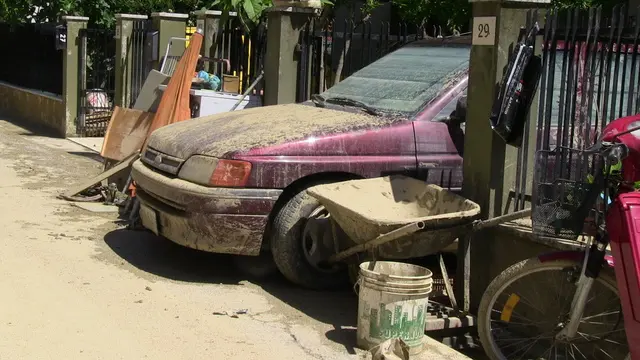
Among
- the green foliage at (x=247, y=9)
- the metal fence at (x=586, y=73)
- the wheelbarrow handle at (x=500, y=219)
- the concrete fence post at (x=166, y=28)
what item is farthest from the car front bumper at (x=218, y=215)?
the concrete fence post at (x=166, y=28)

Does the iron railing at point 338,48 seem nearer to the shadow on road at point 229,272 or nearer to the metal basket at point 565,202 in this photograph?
the shadow on road at point 229,272

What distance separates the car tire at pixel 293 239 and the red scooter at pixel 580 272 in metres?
1.68

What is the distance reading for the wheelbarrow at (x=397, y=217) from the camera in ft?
18.5

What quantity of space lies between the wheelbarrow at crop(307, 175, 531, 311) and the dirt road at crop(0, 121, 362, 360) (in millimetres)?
617

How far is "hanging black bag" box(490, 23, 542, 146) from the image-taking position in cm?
586

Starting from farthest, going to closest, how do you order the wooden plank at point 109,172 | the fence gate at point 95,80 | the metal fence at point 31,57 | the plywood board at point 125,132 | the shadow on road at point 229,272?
Answer: 1. the metal fence at point 31,57
2. the fence gate at point 95,80
3. the plywood board at point 125,132
4. the wooden plank at point 109,172
5. the shadow on road at point 229,272

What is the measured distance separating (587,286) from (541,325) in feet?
2.32

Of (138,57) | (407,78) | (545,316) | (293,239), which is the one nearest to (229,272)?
(293,239)

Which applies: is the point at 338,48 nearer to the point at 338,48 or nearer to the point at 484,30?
the point at 338,48

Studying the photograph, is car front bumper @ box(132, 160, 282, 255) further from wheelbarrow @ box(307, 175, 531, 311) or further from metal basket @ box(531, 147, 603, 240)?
metal basket @ box(531, 147, 603, 240)

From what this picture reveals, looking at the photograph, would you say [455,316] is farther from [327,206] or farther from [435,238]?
[327,206]

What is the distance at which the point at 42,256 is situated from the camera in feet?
24.1

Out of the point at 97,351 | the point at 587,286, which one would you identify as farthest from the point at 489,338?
the point at 97,351

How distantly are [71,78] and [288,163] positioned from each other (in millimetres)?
10339
